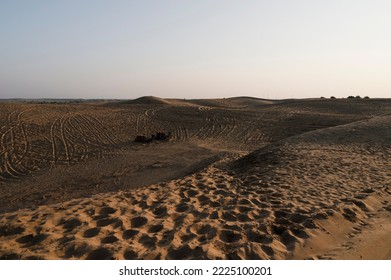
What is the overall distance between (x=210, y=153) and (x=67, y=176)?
232 inches

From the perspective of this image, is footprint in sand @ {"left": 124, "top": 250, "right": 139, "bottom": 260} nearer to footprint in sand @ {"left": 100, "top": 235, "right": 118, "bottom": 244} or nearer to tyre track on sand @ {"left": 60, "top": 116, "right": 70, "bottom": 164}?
footprint in sand @ {"left": 100, "top": 235, "right": 118, "bottom": 244}

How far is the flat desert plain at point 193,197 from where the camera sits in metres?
4.25

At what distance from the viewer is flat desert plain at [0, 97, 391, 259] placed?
425 cm

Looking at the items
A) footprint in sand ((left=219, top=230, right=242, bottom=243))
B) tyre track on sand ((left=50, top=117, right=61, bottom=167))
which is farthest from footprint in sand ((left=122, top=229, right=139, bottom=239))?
tyre track on sand ((left=50, top=117, right=61, bottom=167))

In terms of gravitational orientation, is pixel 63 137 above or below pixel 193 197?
below

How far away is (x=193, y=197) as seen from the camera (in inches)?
250

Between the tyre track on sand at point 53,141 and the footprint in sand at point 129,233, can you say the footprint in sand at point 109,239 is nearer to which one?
the footprint in sand at point 129,233

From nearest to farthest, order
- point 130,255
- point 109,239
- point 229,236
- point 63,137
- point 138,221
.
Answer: point 130,255
point 109,239
point 229,236
point 138,221
point 63,137

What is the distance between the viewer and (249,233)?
15.1 feet

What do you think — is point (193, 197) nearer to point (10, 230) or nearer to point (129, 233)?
point (129, 233)

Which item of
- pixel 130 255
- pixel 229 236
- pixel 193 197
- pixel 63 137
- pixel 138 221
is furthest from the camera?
pixel 63 137

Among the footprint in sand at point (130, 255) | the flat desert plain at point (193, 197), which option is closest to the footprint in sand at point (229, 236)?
the flat desert plain at point (193, 197)

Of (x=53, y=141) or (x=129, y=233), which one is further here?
(x=53, y=141)

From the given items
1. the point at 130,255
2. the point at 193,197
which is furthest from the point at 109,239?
the point at 193,197
